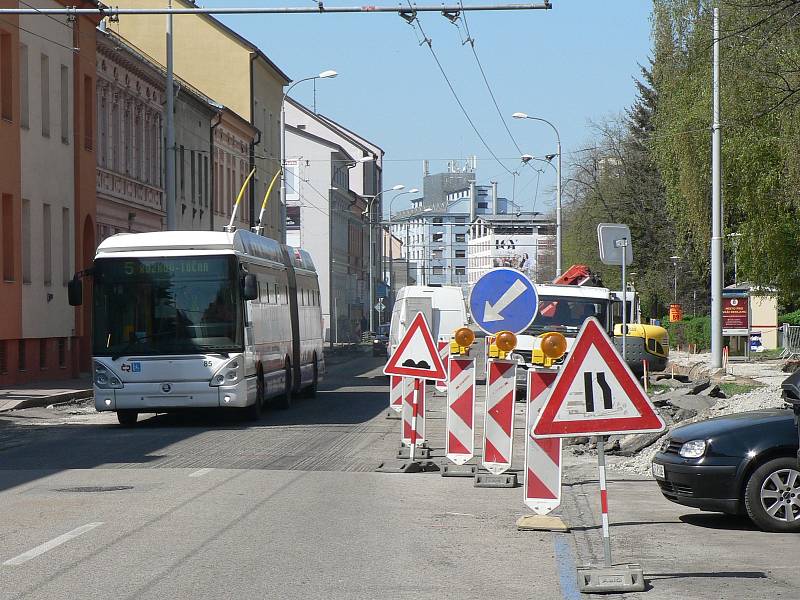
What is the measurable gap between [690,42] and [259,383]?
76.5ft

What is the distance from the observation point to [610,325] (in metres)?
34.6

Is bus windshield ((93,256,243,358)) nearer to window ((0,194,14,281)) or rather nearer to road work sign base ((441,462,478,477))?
road work sign base ((441,462,478,477))

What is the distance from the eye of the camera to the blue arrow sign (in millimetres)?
15125

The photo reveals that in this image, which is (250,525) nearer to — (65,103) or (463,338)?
(463,338)

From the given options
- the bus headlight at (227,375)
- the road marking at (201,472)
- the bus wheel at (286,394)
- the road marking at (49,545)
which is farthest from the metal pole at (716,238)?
the road marking at (49,545)

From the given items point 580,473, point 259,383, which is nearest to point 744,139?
point 259,383

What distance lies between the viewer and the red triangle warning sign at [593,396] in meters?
9.27

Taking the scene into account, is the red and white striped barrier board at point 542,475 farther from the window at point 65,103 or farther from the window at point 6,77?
the window at point 65,103

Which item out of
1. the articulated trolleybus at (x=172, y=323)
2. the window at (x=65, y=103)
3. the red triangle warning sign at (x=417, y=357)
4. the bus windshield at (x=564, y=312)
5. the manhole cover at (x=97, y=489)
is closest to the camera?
the manhole cover at (x=97, y=489)

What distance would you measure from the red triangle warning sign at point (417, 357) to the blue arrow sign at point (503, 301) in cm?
166

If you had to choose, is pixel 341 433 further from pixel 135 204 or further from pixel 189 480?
pixel 135 204

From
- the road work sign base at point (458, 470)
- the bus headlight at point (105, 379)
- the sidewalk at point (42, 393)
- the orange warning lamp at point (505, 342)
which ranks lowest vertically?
the road work sign base at point (458, 470)

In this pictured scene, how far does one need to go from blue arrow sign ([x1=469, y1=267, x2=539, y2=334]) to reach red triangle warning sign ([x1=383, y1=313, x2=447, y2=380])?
1661mm

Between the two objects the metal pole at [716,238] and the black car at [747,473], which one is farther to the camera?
the metal pole at [716,238]
